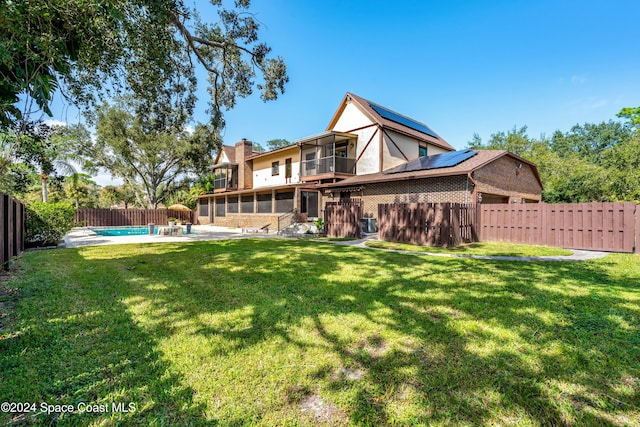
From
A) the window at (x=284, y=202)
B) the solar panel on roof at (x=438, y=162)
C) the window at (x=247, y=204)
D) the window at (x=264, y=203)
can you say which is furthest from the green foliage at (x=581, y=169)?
the window at (x=247, y=204)

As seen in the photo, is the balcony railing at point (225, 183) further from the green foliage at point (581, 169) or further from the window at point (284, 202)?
the green foliage at point (581, 169)

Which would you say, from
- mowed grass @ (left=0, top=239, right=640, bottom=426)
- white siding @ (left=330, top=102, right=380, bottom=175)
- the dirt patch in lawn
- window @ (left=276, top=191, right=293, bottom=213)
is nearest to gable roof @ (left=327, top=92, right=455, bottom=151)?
white siding @ (left=330, top=102, right=380, bottom=175)

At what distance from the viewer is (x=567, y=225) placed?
10547mm

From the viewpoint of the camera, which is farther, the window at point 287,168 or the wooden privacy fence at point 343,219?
the window at point 287,168

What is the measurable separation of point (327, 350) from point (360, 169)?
18328 mm

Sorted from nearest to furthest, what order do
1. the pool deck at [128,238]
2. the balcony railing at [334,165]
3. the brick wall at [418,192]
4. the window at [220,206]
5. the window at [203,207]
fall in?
the pool deck at [128,238] < the brick wall at [418,192] < the balcony railing at [334,165] < the window at [220,206] < the window at [203,207]

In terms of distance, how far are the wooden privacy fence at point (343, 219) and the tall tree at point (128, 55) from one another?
6319 millimetres

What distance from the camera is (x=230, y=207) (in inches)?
1175

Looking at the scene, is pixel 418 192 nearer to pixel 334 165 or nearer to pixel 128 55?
pixel 334 165

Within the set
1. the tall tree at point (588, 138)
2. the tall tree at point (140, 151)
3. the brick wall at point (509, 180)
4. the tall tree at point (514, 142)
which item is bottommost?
the brick wall at point (509, 180)

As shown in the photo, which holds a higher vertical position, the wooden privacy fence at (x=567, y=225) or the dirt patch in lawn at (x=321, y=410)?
the wooden privacy fence at (x=567, y=225)

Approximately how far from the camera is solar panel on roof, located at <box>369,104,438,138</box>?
843 inches

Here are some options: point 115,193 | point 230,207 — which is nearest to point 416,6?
point 230,207

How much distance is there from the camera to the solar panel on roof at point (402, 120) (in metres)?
21.4
